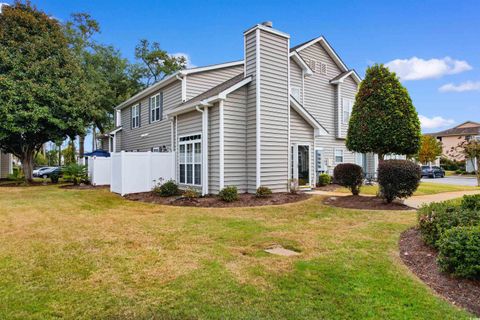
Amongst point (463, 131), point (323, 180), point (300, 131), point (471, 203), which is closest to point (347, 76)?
point (323, 180)

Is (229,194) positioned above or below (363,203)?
above

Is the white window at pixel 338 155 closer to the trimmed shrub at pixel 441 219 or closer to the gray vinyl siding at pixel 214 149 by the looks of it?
the gray vinyl siding at pixel 214 149

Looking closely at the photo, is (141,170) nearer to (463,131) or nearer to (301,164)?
(301,164)

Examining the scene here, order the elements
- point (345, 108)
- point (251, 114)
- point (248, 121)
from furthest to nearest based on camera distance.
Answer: point (345, 108) → point (248, 121) → point (251, 114)

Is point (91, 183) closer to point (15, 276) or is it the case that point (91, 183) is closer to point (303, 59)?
point (303, 59)

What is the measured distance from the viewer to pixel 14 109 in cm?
1828

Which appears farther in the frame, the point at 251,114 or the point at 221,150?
the point at 251,114

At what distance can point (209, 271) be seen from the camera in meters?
4.48

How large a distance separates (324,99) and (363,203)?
10.9m

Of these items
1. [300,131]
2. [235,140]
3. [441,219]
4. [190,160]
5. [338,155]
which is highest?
[300,131]

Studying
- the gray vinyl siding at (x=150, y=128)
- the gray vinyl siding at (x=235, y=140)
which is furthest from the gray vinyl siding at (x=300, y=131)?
the gray vinyl siding at (x=150, y=128)

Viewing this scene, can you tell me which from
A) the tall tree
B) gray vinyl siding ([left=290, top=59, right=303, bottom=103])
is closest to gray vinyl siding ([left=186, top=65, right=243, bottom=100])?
gray vinyl siding ([left=290, top=59, right=303, bottom=103])

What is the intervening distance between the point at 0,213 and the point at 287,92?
449 inches

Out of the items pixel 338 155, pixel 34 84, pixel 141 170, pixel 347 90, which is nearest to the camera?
pixel 141 170
